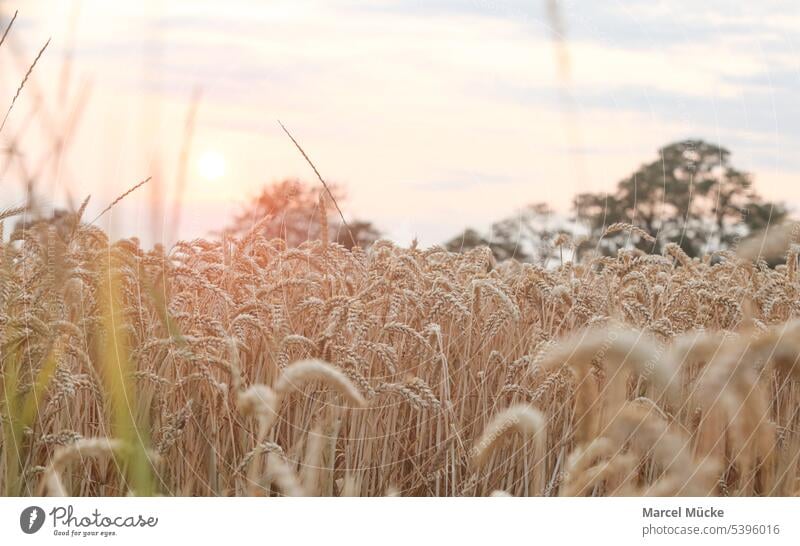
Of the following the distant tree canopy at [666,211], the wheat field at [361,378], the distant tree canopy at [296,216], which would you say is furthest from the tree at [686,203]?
the distant tree canopy at [296,216]

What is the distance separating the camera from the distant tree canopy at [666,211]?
6.35 feet

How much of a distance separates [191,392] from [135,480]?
0.20 meters

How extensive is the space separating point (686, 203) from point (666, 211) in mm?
51

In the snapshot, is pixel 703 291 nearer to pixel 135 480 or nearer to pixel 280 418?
pixel 280 418

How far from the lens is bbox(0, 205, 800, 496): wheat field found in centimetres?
162

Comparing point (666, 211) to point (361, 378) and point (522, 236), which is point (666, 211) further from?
point (361, 378)

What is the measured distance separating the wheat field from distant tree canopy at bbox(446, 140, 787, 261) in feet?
0.33

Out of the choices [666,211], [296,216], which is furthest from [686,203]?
[296,216]

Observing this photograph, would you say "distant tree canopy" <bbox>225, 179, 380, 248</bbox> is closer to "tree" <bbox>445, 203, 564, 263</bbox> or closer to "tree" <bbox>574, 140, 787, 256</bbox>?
"tree" <bbox>445, 203, 564, 263</bbox>

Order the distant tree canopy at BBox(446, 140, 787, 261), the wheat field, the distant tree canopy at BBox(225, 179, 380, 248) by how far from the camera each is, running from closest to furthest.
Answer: the wheat field, the distant tree canopy at BBox(225, 179, 380, 248), the distant tree canopy at BBox(446, 140, 787, 261)

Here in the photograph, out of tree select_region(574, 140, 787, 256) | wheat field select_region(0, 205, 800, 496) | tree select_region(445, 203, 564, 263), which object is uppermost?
tree select_region(574, 140, 787, 256)

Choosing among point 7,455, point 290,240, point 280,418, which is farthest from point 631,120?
point 7,455

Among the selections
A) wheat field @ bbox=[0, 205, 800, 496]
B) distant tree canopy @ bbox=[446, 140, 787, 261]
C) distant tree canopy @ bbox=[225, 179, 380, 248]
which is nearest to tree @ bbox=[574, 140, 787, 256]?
distant tree canopy @ bbox=[446, 140, 787, 261]

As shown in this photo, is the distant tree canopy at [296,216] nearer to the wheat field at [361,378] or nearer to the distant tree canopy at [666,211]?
the wheat field at [361,378]
